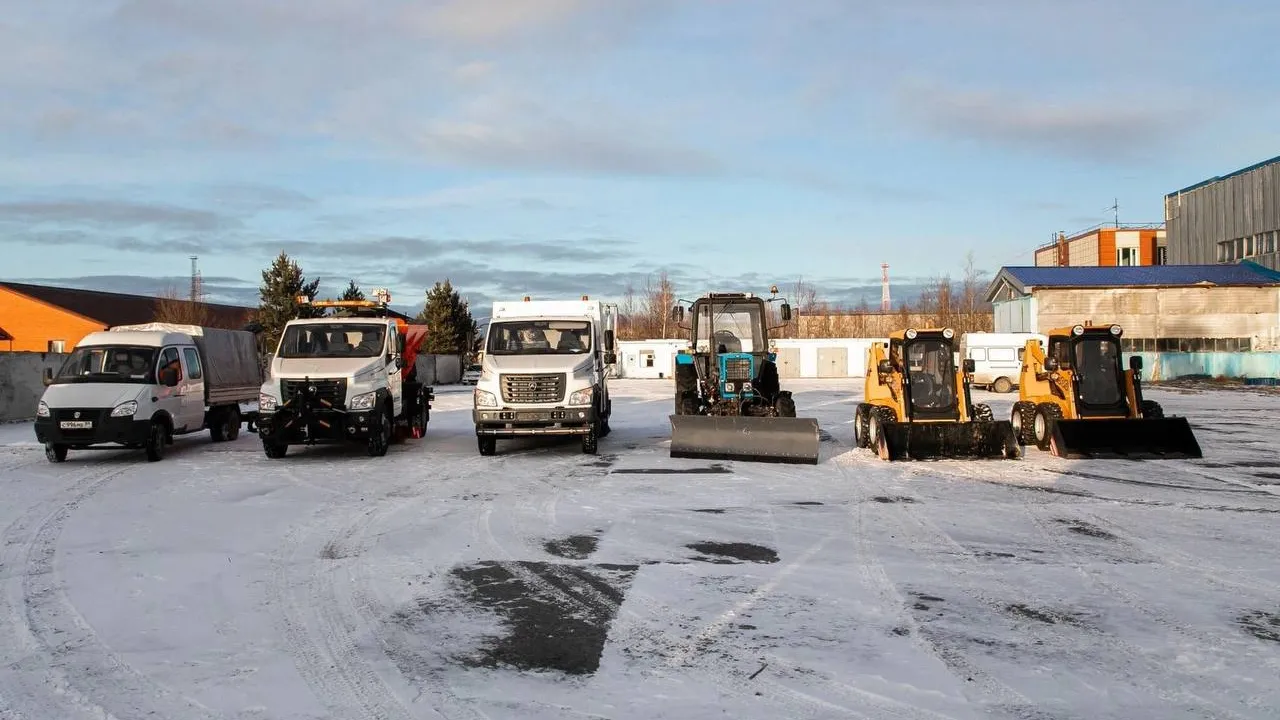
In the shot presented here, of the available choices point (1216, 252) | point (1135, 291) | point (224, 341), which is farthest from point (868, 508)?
point (1216, 252)

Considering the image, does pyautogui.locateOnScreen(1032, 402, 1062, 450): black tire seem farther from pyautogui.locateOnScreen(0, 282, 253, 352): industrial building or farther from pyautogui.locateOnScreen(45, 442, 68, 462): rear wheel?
pyautogui.locateOnScreen(0, 282, 253, 352): industrial building

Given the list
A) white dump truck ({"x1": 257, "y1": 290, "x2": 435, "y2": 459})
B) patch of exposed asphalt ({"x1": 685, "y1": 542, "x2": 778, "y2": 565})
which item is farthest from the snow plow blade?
white dump truck ({"x1": 257, "y1": 290, "x2": 435, "y2": 459})

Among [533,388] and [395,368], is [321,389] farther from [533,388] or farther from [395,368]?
[533,388]

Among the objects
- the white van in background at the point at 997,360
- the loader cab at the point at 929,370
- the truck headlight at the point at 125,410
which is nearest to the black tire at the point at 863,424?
the loader cab at the point at 929,370

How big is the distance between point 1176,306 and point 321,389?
46122mm

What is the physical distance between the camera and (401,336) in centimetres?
1794

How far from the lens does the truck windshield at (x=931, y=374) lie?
15.1 m

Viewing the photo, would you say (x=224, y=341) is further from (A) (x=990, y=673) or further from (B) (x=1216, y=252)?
(B) (x=1216, y=252)

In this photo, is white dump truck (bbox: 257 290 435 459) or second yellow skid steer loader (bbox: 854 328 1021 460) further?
white dump truck (bbox: 257 290 435 459)

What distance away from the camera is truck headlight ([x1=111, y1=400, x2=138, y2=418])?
14578 millimetres

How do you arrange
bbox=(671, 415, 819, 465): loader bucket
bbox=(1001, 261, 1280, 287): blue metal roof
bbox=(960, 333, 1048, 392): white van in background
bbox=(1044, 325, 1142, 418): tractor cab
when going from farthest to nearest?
bbox=(1001, 261, 1280, 287): blue metal roof < bbox=(960, 333, 1048, 392): white van in background < bbox=(1044, 325, 1142, 418): tractor cab < bbox=(671, 415, 819, 465): loader bucket

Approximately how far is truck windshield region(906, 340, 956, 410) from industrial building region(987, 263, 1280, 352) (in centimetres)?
3564

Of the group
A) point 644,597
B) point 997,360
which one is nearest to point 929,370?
point 644,597

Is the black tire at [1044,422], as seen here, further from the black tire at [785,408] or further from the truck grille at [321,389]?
the truck grille at [321,389]
